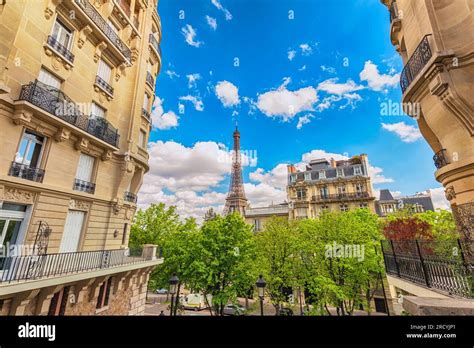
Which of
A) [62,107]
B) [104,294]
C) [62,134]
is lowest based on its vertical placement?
[104,294]

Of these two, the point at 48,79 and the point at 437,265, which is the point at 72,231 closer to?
the point at 48,79

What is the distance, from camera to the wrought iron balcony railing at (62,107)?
6.66m

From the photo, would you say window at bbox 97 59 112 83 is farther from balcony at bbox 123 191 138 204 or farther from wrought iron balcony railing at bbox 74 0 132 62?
balcony at bbox 123 191 138 204

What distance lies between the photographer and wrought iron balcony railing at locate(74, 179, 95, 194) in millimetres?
8492

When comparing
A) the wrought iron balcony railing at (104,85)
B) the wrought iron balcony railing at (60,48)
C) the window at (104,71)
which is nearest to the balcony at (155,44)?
the window at (104,71)

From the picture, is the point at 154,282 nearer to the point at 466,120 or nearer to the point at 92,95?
the point at 92,95

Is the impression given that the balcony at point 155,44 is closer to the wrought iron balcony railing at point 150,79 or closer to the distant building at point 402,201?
the wrought iron balcony railing at point 150,79

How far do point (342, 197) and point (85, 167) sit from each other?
2843 centimetres

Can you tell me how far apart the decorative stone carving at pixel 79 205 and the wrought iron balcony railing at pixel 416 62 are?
43.6ft

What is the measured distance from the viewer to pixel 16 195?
6449 mm

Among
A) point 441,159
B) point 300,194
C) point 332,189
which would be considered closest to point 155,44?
point 441,159

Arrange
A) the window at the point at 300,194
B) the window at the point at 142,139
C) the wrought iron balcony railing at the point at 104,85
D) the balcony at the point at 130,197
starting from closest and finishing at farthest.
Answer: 1. the wrought iron balcony railing at the point at 104,85
2. the balcony at the point at 130,197
3. the window at the point at 142,139
4. the window at the point at 300,194
